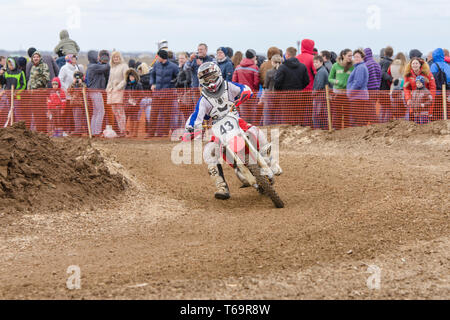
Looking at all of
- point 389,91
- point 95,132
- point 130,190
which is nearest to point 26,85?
point 95,132

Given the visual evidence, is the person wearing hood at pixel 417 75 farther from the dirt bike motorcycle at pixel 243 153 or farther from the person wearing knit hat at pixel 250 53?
the dirt bike motorcycle at pixel 243 153

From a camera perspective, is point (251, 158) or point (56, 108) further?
point (56, 108)

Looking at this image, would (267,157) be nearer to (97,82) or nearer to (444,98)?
(444,98)

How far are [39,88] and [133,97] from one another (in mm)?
2761

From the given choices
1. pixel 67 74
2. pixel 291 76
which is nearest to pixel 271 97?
pixel 291 76

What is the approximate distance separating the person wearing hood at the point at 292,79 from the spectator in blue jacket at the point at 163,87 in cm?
292

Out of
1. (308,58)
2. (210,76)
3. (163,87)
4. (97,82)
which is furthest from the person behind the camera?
(97,82)

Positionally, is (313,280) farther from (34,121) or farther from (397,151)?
(34,121)

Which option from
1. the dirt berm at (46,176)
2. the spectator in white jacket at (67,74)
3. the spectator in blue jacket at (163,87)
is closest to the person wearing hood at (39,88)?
the spectator in white jacket at (67,74)

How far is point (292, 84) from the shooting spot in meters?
16.2

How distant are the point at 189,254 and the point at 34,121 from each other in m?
11.9

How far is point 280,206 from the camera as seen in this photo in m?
9.92

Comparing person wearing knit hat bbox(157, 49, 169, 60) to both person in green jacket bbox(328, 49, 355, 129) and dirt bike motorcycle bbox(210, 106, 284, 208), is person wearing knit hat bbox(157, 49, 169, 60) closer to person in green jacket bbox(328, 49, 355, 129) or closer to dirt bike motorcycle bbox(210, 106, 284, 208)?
person in green jacket bbox(328, 49, 355, 129)

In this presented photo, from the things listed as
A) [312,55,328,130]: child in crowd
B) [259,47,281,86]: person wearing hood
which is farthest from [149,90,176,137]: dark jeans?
[312,55,328,130]: child in crowd
